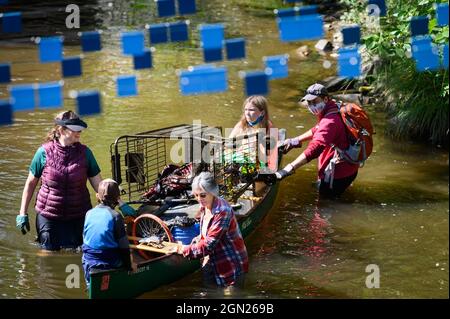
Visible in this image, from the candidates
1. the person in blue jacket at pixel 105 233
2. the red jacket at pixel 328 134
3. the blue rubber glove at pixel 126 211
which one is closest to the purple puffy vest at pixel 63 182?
the blue rubber glove at pixel 126 211

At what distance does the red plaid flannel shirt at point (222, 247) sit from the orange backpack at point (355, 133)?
346 centimetres

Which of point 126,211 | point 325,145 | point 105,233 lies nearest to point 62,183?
point 126,211

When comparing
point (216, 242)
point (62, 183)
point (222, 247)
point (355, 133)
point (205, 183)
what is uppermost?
point (205, 183)

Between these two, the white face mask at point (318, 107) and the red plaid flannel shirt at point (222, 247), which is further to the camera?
the white face mask at point (318, 107)

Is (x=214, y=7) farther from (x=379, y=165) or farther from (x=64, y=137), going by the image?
(x=64, y=137)

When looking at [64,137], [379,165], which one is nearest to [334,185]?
[379,165]

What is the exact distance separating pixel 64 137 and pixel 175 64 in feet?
33.4

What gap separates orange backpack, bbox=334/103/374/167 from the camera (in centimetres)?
1080

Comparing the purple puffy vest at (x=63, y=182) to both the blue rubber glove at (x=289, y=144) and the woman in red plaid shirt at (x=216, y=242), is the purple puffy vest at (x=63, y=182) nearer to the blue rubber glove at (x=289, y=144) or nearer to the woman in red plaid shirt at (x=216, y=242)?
the woman in red plaid shirt at (x=216, y=242)

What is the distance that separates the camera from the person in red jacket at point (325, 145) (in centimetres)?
1053

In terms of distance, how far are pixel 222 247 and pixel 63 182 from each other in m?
1.78

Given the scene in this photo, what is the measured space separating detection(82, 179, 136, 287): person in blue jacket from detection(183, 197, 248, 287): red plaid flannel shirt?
2.14 ft

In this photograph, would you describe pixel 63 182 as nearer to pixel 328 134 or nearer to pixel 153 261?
pixel 153 261

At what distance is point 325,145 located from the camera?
1060cm
